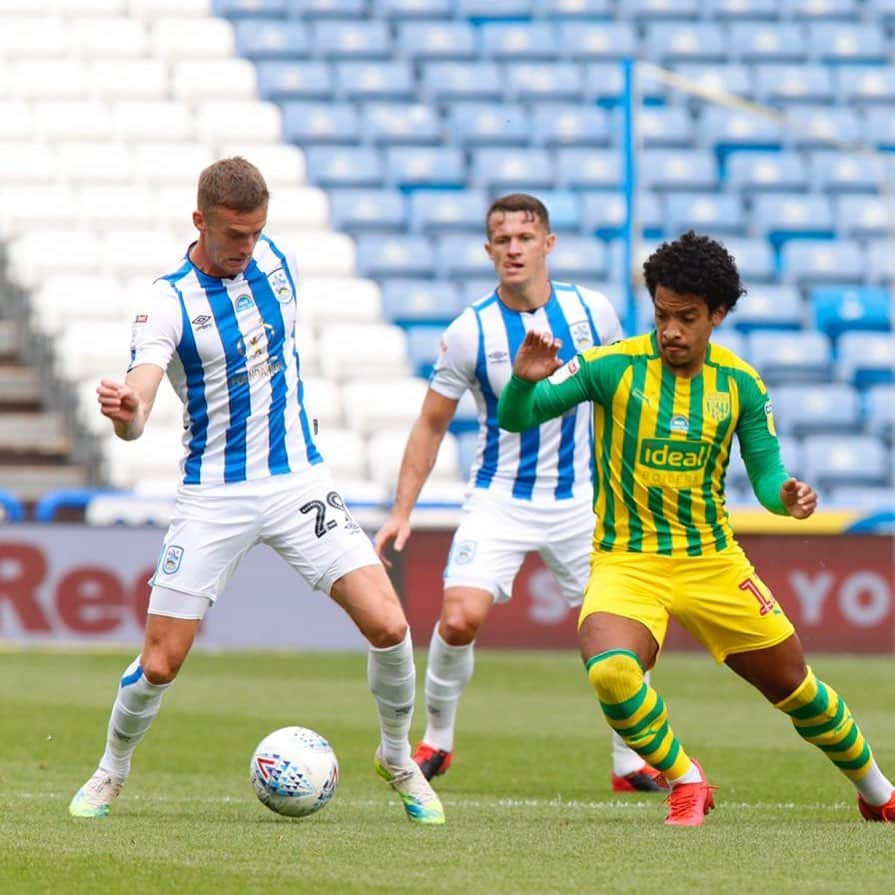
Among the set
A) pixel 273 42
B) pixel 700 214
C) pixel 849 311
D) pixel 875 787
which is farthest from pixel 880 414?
pixel 875 787

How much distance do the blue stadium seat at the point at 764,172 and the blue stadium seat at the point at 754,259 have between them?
104 centimetres

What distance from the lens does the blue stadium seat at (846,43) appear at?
75.7ft

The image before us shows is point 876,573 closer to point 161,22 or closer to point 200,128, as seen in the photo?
point 200,128

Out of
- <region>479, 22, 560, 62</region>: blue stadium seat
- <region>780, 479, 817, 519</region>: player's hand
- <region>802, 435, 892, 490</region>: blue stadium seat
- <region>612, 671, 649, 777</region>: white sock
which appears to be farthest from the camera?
<region>479, 22, 560, 62</region>: blue stadium seat

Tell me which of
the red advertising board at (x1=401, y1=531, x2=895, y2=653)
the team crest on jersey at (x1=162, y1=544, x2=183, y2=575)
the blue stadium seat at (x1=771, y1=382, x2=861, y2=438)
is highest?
the team crest on jersey at (x1=162, y1=544, x2=183, y2=575)

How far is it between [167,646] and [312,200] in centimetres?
1457

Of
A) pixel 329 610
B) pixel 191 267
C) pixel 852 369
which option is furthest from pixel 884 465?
pixel 191 267

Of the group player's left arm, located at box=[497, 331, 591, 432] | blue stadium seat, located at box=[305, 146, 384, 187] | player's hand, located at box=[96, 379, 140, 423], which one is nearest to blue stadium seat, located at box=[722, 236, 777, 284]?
blue stadium seat, located at box=[305, 146, 384, 187]

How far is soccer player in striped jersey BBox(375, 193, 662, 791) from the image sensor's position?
8.11 metres

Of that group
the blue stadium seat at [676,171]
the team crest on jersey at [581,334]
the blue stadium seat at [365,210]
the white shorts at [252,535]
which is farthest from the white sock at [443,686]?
the blue stadium seat at [676,171]

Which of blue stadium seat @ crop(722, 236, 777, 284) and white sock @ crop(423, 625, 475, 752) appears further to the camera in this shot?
blue stadium seat @ crop(722, 236, 777, 284)

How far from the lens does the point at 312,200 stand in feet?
68.3

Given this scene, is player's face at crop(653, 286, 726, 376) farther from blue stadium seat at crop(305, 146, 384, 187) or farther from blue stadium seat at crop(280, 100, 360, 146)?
blue stadium seat at crop(280, 100, 360, 146)

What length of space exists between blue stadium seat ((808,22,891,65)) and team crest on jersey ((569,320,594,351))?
1578 cm
